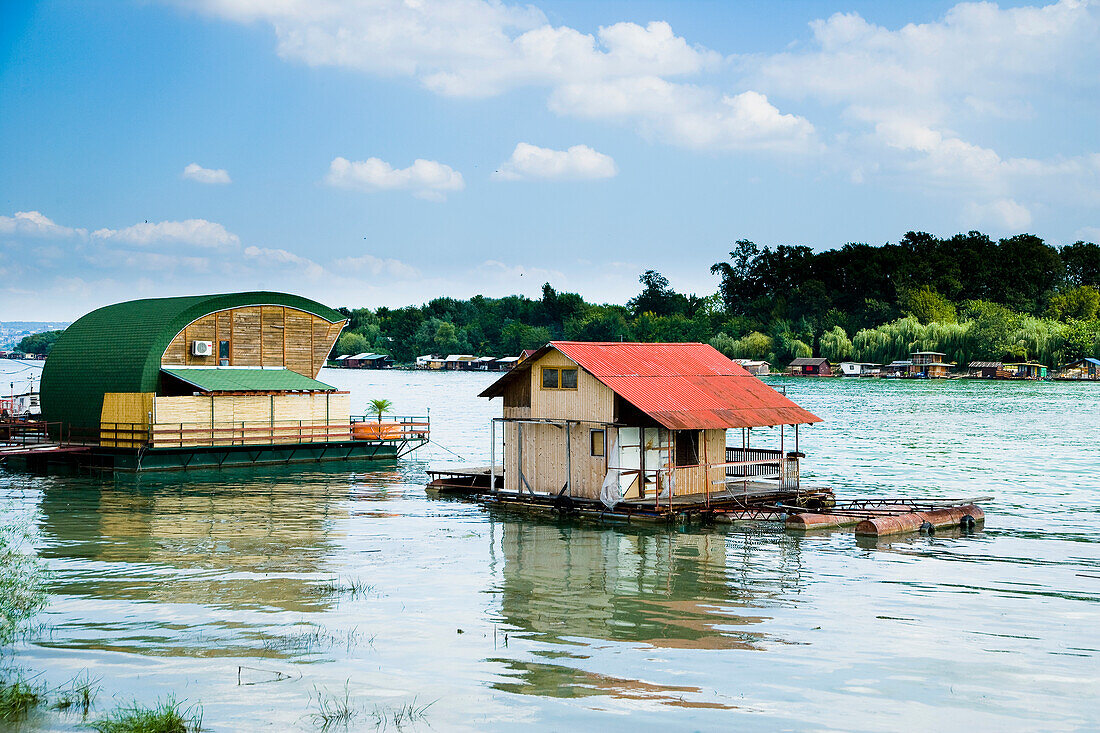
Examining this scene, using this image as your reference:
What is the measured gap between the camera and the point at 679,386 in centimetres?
3572

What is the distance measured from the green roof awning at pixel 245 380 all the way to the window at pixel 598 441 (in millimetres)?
21205

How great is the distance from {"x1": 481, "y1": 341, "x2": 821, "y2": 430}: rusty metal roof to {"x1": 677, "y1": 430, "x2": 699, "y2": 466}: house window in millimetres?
1275

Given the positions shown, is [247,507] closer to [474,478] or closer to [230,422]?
[474,478]

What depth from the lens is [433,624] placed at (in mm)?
21109

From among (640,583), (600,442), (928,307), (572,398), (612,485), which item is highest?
(928,307)

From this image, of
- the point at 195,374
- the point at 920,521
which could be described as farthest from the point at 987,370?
the point at 920,521

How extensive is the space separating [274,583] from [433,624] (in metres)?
5.32

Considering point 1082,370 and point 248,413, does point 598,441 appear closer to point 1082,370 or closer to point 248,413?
point 248,413

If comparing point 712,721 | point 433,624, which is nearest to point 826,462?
point 433,624

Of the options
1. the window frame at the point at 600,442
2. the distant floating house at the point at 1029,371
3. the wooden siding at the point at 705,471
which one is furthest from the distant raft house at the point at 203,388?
the distant floating house at the point at 1029,371

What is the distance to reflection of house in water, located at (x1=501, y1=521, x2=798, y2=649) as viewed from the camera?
68.3 feet

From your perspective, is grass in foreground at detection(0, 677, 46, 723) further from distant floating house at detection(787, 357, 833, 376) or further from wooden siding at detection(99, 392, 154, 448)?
distant floating house at detection(787, 357, 833, 376)

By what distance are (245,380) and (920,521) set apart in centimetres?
3061

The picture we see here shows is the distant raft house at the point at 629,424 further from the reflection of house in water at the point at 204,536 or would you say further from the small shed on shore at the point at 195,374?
the small shed on shore at the point at 195,374
